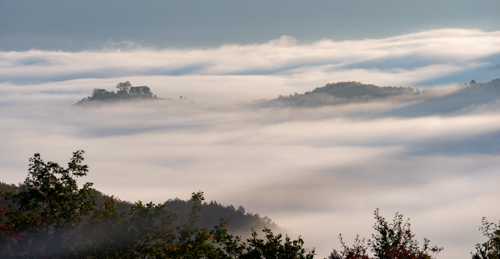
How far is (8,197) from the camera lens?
40.3 meters

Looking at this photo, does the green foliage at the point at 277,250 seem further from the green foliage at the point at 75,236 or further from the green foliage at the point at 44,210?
the green foliage at the point at 44,210

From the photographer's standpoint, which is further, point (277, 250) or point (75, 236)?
point (75, 236)

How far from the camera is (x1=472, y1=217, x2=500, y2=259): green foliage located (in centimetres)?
4622

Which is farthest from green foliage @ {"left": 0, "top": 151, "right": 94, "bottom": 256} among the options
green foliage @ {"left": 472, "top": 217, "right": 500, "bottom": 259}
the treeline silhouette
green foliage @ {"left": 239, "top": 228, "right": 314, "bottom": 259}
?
green foliage @ {"left": 472, "top": 217, "right": 500, "bottom": 259}

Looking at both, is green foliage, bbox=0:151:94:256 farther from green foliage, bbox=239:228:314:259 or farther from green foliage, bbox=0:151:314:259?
green foliage, bbox=239:228:314:259

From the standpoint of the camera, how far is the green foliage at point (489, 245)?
46.2 m

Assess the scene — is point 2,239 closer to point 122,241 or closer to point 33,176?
point 33,176

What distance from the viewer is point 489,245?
153ft

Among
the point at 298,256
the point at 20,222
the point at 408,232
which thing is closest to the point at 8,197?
the point at 20,222

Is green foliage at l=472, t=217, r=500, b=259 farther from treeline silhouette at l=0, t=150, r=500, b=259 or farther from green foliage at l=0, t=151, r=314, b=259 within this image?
green foliage at l=0, t=151, r=314, b=259

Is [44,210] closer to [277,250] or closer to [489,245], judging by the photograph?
[277,250]

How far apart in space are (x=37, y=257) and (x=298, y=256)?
18842 mm

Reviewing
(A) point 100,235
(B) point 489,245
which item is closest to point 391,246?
(B) point 489,245

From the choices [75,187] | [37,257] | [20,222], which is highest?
[75,187]
